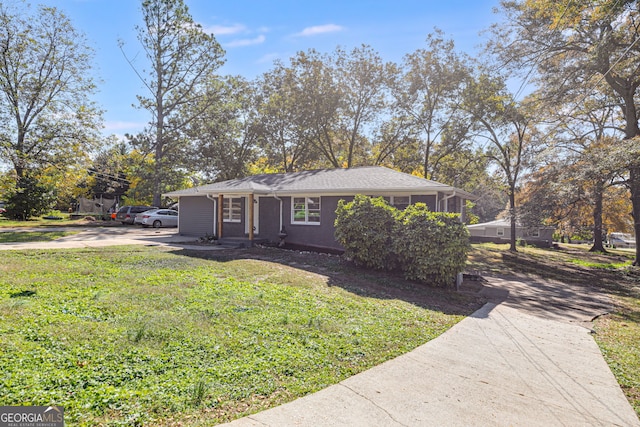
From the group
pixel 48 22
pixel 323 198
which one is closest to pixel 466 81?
pixel 323 198

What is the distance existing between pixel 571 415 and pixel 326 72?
2408 cm

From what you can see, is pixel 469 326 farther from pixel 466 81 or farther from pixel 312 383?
pixel 466 81

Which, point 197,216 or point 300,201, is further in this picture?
point 197,216

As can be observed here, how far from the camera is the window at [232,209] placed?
16562 mm

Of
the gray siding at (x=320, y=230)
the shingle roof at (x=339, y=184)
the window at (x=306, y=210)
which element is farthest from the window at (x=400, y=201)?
the window at (x=306, y=210)

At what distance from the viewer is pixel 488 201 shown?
914 inches

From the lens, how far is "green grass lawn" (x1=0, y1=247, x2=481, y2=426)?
2.93 metres

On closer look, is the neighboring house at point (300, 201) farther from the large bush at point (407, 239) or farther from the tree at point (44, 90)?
the tree at point (44, 90)

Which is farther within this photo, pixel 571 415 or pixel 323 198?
pixel 323 198

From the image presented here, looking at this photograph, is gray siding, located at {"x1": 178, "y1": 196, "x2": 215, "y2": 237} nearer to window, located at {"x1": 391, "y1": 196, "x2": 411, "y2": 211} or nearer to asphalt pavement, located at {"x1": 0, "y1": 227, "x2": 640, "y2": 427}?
window, located at {"x1": 391, "y1": 196, "x2": 411, "y2": 211}

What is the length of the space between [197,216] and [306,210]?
6421 mm

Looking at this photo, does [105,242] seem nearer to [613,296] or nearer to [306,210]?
[306,210]

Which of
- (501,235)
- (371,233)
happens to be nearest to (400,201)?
(371,233)

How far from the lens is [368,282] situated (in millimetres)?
8859
